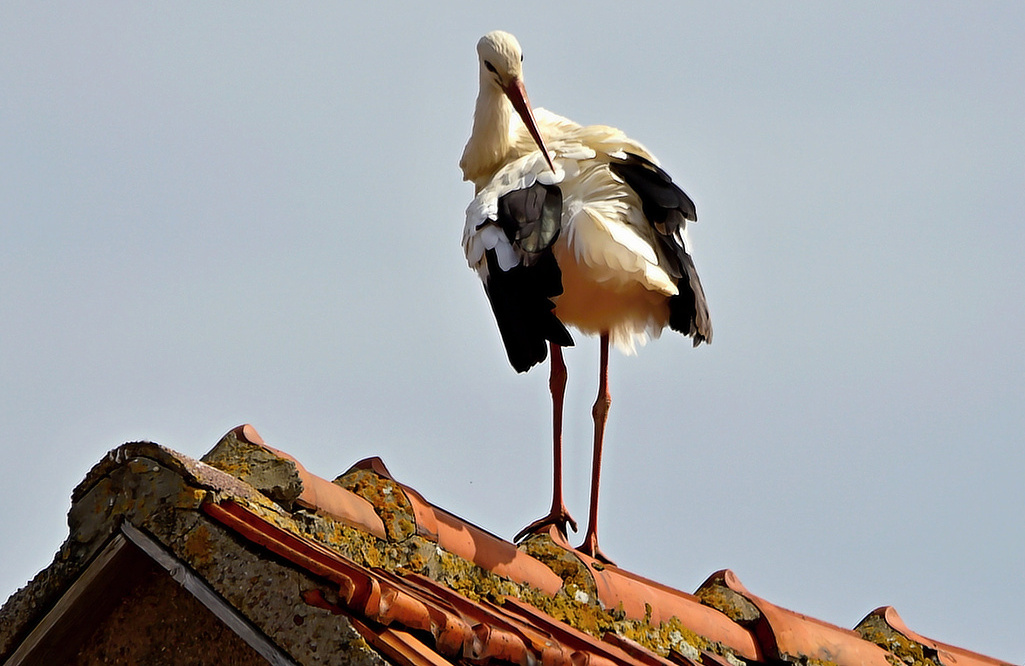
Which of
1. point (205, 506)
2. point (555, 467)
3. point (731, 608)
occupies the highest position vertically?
point (555, 467)

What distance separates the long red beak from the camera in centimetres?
611

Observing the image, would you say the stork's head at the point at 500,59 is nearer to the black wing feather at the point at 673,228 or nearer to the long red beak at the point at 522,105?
the long red beak at the point at 522,105

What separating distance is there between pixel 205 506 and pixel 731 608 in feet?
6.58

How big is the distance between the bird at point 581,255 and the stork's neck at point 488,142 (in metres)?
0.11

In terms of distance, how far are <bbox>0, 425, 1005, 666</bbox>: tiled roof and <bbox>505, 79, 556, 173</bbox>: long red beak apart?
2.27 meters

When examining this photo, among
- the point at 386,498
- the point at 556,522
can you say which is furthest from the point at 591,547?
the point at 386,498

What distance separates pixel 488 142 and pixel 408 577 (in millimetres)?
3600

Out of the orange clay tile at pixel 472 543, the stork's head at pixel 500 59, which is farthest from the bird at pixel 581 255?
the orange clay tile at pixel 472 543

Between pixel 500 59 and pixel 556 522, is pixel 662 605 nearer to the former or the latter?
pixel 556 522

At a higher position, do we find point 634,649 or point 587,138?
point 587,138

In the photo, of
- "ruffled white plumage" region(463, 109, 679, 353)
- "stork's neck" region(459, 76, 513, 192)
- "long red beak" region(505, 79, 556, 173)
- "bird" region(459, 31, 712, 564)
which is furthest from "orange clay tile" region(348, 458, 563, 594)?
"stork's neck" region(459, 76, 513, 192)

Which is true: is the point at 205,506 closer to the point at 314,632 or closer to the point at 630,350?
the point at 314,632

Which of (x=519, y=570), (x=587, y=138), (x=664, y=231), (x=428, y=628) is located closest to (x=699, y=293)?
(x=664, y=231)

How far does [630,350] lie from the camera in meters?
6.30
